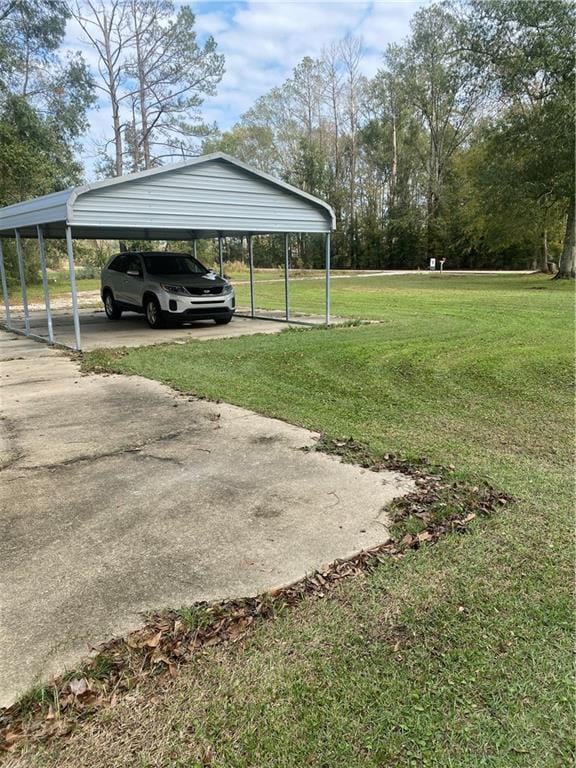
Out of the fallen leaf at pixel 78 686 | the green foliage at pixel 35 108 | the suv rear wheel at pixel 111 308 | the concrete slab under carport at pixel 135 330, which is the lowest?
the fallen leaf at pixel 78 686

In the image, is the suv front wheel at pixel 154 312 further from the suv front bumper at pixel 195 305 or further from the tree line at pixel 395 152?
the tree line at pixel 395 152

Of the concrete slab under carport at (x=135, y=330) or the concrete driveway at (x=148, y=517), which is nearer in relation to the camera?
the concrete driveway at (x=148, y=517)

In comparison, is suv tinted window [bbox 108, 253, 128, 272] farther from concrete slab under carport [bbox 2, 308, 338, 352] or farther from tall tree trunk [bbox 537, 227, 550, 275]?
tall tree trunk [bbox 537, 227, 550, 275]

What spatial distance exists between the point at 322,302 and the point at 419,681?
1593cm

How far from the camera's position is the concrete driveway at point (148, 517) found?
2.45m

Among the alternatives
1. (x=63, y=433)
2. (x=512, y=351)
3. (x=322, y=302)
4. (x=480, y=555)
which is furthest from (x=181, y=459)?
(x=322, y=302)

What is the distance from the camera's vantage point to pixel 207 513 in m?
3.38

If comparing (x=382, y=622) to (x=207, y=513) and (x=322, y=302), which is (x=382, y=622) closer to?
Result: (x=207, y=513)

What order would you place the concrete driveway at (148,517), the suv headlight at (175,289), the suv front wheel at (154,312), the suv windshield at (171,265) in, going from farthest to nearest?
the suv windshield at (171,265), the suv front wheel at (154,312), the suv headlight at (175,289), the concrete driveway at (148,517)

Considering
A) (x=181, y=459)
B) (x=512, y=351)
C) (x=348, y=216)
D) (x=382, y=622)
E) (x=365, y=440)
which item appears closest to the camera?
(x=382, y=622)

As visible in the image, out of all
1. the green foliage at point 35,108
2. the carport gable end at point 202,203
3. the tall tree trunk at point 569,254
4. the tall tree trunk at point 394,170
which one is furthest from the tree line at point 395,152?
the carport gable end at point 202,203

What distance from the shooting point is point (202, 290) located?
11820 mm

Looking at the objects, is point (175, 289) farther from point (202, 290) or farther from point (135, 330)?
point (135, 330)

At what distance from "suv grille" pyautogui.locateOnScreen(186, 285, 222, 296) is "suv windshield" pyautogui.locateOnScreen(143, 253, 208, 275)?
80 centimetres
